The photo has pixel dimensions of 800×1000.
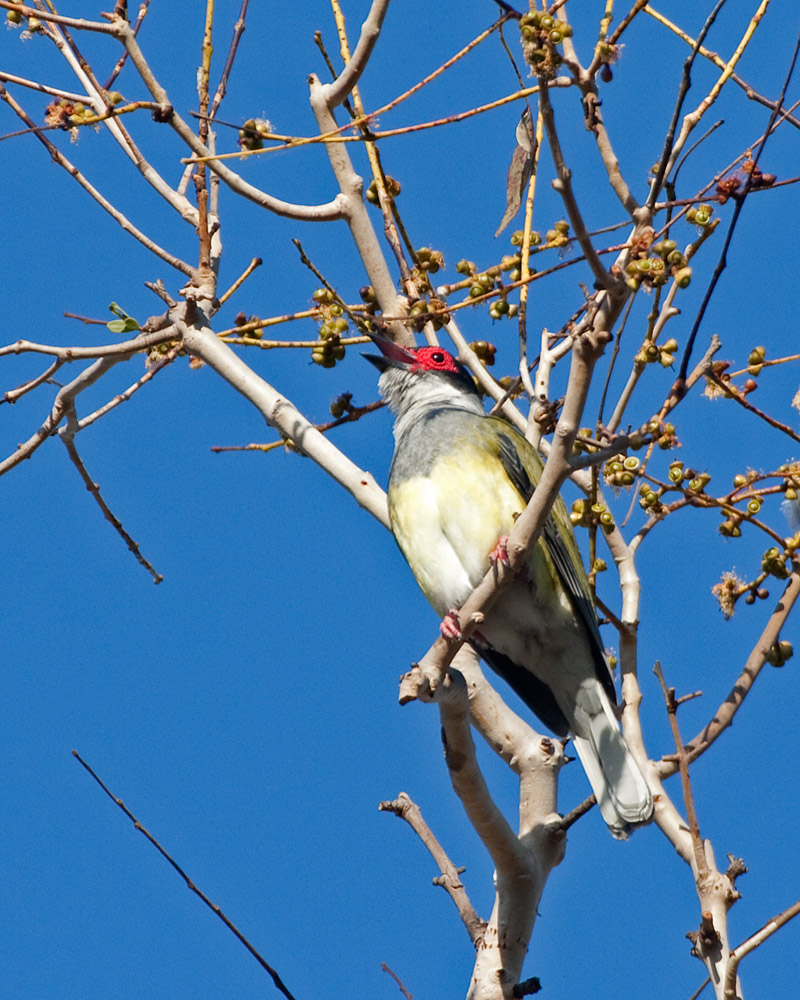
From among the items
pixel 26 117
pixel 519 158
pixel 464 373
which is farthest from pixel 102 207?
pixel 464 373

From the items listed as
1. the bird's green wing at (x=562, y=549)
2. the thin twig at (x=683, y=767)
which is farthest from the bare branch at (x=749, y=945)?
the bird's green wing at (x=562, y=549)

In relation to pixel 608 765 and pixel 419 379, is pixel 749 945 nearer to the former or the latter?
pixel 608 765

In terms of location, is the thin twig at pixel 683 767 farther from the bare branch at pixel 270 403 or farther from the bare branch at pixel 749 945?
the bare branch at pixel 270 403

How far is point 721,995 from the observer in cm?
290

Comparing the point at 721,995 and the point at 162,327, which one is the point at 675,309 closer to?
the point at 162,327

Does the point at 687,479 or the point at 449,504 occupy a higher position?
the point at 449,504

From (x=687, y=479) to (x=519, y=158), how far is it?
3.70 ft

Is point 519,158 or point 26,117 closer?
point 519,158

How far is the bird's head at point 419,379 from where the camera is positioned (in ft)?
16.5

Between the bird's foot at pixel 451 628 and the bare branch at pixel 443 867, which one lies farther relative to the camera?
the bare branch at pixel 443 867

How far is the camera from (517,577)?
4.30 meters

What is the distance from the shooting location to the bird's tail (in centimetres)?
400

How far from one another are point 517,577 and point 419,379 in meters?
1.24

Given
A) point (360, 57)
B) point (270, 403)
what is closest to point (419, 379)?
point (270, 403)
